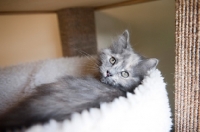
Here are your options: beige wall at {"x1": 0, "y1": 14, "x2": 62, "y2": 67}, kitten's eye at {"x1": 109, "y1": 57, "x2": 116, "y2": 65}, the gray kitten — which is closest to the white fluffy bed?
the gray kitten

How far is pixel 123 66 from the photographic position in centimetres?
85

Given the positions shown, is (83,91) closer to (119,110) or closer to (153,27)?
(119,110)

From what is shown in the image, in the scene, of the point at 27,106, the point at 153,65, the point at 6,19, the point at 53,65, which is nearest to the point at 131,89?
the point at 153,65

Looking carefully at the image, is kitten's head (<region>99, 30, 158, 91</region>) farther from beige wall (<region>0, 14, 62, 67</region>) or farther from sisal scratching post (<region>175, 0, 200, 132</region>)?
beige wall (<region>0, 14, 62, 67</region>)

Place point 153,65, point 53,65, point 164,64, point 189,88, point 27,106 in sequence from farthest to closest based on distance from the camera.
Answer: point 164,64 → point 53,65 → point 153,65 → point 189,88 → point 27,106

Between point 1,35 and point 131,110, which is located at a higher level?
point 1,35

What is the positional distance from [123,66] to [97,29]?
0.88 m

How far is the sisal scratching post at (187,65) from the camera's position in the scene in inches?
27.3

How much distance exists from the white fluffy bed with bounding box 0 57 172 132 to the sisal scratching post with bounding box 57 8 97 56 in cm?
43

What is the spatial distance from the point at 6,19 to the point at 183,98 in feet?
4.26

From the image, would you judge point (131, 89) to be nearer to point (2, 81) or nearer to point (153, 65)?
point (153, 65)

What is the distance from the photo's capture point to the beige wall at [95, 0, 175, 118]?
1261 mm

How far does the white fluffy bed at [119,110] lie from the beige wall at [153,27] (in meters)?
0.53

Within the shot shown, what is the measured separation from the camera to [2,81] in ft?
3.43
